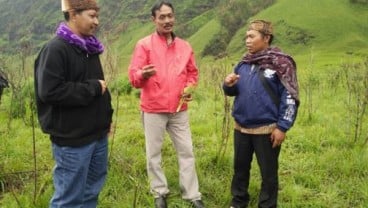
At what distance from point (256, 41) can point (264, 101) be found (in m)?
0.55

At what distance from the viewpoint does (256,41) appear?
3783mm

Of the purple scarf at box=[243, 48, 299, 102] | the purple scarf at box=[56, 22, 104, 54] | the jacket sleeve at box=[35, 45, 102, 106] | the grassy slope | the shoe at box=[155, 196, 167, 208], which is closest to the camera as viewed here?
the jacket sleeve at box=[35, 45, 102, 106]

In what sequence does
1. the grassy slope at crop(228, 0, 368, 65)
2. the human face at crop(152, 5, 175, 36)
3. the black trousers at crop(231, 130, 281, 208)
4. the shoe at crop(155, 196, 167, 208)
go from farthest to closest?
the grassy slope at crop(228, 0, 368, 65)
the shoe at crop(155, 196, 167, 208)
the human face at crop(152, 5, 175, 36)
the black trousers at crop(231, 130, 281, 208)

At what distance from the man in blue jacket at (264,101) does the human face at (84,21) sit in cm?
137

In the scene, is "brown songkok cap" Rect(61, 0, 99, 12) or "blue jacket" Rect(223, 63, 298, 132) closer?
"brown songkok cap" Rect(61, 0, 99, 12)

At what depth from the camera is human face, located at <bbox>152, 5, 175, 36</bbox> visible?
3.88m

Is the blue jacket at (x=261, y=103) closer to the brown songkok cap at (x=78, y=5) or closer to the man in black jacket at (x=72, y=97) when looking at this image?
the man in black jacket at (x=72, y=97)

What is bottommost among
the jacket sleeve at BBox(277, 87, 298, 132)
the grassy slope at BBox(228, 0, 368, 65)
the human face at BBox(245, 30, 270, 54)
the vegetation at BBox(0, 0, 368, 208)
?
the vegetation at BBox(0, 0, 368, 208)

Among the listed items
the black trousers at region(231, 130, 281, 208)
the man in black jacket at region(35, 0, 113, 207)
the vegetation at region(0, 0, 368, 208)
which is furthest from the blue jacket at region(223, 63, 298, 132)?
the man in black jacket at region(35, 0, 113, 207)

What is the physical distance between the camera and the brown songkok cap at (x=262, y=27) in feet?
12.4

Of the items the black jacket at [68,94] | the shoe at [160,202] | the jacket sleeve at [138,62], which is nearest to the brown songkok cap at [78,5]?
the black jacket at [68,94]

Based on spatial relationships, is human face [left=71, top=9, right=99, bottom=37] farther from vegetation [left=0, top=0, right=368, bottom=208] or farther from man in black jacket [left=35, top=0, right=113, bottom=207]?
vegetation [left=0, top=0, right=368, bottom=208]

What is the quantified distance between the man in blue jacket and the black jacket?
133 centimetres

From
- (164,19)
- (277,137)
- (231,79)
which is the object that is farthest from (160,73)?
(277,137)
